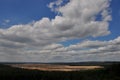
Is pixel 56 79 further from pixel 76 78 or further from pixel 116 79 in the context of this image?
pixel 116 79

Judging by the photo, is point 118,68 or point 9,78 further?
point 118,68

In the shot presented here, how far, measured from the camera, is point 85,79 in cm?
13525

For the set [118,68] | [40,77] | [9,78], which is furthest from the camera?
[118,68]

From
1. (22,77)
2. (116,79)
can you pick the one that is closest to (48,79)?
(22,77)

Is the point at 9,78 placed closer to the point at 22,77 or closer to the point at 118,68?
the point at 22,77

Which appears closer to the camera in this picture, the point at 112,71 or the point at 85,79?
the point at 85,79

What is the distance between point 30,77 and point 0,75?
17.0 metres

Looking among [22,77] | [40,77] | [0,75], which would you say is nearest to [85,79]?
[40,77]

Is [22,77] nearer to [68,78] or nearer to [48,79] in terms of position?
[48,79]

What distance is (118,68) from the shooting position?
517 feet

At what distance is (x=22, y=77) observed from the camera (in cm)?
14025

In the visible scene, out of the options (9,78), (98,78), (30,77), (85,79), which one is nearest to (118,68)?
(98,78)

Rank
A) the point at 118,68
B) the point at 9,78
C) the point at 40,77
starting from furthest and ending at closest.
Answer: the point at 118,68, the point at 40,77, the point at 9,78

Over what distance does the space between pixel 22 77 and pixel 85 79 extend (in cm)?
3601
